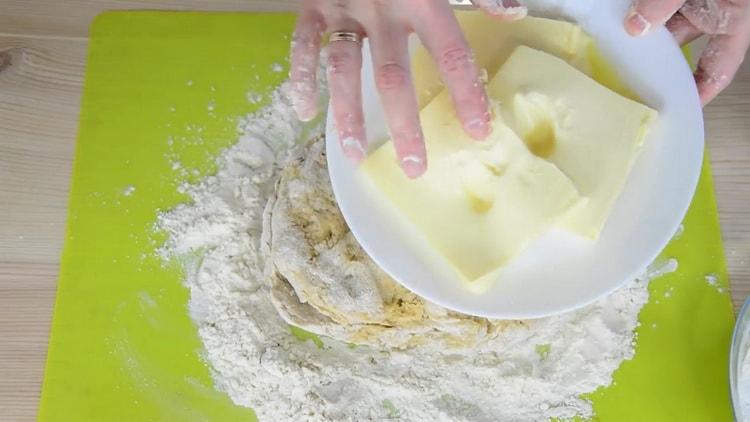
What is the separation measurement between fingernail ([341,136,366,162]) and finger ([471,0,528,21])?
0.25 meters

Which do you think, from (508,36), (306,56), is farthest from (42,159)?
(508,36)

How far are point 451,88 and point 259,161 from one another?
0.51 meters

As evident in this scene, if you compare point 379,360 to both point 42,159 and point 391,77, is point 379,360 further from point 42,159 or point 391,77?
point 42,159

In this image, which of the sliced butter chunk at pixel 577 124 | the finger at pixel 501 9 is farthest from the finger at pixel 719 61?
the finger at pixel 501 9

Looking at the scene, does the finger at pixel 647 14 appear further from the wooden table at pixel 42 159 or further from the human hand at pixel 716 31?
the wooden table at pixel 42 159

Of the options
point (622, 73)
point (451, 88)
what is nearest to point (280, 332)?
point (451, 88)

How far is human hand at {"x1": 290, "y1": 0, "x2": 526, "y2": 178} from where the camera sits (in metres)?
0.89

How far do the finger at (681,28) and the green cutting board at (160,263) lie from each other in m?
0.27

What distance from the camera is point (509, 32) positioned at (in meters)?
1.04

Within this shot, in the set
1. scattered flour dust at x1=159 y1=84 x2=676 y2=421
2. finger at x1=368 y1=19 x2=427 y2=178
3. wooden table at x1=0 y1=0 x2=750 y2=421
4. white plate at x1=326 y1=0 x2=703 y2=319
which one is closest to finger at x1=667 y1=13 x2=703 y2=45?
white plate at x1=326 y1=0 x2=703 y2=319

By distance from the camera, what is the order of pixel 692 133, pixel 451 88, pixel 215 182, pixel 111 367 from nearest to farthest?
pixel 451 88 → pixel 692 133 → pixel 111 367 → pixel 215 182

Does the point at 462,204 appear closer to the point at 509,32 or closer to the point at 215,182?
the point at 509,32

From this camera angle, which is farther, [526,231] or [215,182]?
[215,182]

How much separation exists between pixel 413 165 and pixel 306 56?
0.23 m
